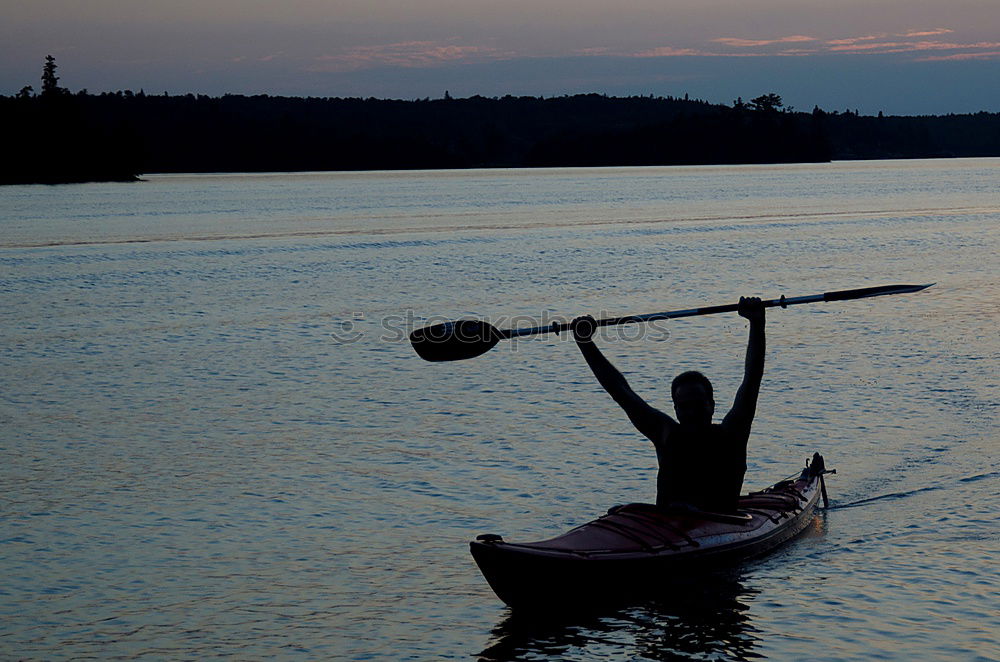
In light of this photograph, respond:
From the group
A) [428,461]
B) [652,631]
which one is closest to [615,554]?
[652,631]

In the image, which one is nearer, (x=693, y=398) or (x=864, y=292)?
(x=693, y=398)

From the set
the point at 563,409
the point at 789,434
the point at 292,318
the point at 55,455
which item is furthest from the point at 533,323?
the point at 55,455

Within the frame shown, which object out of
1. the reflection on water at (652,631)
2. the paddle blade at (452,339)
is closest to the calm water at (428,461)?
the reflection on water at (652,631)

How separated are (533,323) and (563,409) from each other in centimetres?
988

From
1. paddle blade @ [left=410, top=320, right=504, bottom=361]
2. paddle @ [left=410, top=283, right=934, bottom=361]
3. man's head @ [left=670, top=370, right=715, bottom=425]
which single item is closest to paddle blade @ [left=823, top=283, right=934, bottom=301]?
paddle @ [left=410, top=283, right=934, bottom=361]

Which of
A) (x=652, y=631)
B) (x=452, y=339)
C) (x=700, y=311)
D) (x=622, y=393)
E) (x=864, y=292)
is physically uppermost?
(x=864, y=292)

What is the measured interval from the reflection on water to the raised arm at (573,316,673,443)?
133cm

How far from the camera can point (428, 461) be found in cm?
1527

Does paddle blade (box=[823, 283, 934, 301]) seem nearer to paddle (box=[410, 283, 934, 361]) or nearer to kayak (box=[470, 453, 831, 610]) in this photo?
paddle (box=[410, 283, 934, 361])

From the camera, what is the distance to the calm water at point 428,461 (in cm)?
973

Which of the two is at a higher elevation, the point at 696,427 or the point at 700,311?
the point at 700,311

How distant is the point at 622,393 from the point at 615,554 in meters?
1.31

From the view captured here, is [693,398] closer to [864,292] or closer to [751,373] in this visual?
[751,373]

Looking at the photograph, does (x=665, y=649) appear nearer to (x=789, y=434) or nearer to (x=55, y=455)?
(x=789, y=434)
